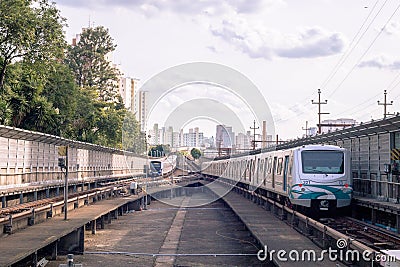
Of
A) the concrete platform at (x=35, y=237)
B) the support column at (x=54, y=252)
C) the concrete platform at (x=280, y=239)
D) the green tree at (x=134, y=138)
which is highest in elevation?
the green tree at (x=134, y=138)

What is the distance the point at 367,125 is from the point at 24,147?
15.0 m

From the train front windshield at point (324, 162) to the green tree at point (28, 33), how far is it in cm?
1463

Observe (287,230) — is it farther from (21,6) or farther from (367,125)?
(21,6)

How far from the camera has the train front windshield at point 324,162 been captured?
20469mm

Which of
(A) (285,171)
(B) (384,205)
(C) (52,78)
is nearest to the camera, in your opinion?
(B) (384,205)

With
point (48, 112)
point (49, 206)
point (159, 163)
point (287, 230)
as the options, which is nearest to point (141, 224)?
point (49, 206)

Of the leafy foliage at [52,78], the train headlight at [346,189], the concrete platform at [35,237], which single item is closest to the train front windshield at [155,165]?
the leafy foliage at [52,78]

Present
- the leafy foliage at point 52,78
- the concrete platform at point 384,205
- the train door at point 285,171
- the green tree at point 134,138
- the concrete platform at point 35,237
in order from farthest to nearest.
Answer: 1. the green tree at point 134,138
2. the leafy foliage at point 52,78
3. the train door at point 285,171
4. the concrete platform at point 384,205
5. the concrete platform at point 35,237

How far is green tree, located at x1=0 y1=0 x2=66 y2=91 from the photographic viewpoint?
26.8 m

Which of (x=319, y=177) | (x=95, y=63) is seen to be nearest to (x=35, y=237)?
(x=319, y=177)

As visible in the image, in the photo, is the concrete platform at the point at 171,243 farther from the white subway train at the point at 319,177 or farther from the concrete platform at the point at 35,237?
the white subway train at the point at 319,177

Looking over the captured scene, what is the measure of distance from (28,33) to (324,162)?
15319 millimetres

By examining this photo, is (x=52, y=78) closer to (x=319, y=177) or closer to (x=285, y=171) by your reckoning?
(x=285, y=171)

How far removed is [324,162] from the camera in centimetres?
2059
